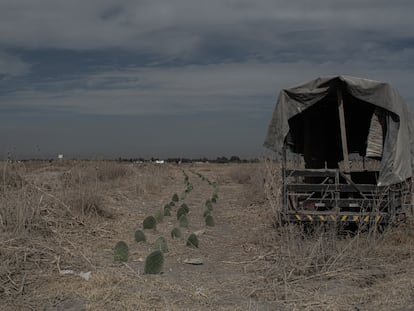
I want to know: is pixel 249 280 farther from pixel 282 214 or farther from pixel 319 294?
pixel 282 214

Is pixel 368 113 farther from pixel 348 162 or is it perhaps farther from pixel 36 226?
pixel 36 226

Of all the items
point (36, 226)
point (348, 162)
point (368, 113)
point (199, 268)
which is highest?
point (368, 113)

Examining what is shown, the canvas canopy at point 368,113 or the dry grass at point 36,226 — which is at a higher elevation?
the canvas canopy at point 368,113

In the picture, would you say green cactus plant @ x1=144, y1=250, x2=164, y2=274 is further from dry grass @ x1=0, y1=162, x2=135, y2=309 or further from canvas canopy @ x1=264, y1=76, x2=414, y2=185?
canvas canopy @ x1=264, y1=76, x2=414, y2=185

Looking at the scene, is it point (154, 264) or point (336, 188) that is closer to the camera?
point (154, 264)

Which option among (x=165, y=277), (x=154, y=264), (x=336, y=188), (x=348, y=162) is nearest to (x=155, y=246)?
(x=154, y=264)

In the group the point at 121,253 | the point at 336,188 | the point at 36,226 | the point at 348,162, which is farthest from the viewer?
the point at 348,162

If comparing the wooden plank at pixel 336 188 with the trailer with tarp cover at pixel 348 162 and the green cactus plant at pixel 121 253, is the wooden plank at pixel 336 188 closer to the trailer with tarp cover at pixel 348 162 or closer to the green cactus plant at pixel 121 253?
the trailer with tarp cover at pixel 348 162

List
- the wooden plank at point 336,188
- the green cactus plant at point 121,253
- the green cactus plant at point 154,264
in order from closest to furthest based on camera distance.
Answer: the green cactus plant at point 154,264, the green cactus plant at point 121,253, the wooden plank at point 336,188

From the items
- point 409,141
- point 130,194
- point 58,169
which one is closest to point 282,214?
point 409,141

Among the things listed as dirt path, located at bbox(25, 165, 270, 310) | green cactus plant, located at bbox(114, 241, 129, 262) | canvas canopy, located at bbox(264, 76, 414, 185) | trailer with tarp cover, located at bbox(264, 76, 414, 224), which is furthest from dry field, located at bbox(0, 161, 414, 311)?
canvas canopy, located at bbox(264, 76, 414, 185)

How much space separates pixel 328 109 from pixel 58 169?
18.4 metres

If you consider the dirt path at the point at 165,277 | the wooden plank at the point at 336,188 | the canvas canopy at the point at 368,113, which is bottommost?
the dirt path at the point at 165,277

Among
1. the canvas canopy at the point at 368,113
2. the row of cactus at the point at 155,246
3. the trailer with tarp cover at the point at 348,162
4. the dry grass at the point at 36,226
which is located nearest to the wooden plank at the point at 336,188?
the trailer with tarp cover at the point at 348,162
